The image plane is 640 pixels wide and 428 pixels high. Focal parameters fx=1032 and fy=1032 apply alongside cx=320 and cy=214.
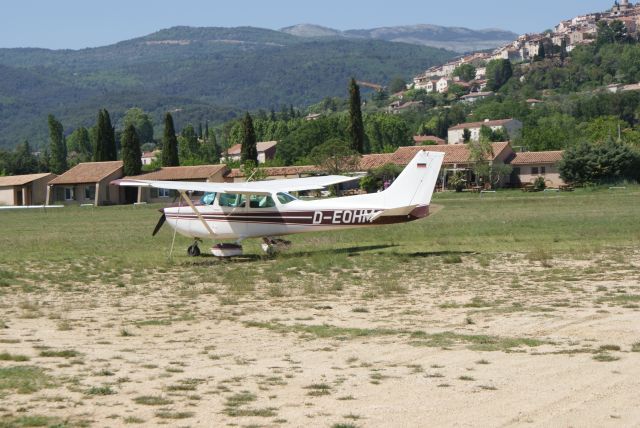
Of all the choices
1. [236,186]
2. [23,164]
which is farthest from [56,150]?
[236,186]

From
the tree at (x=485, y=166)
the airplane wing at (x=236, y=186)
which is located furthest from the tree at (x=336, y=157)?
the airplane wing at (x=236, y=186)

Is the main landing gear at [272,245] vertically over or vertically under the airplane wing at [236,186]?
under

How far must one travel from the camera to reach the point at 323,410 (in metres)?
8.30

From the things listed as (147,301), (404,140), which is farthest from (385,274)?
(404,140)

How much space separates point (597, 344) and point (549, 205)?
3415 cm

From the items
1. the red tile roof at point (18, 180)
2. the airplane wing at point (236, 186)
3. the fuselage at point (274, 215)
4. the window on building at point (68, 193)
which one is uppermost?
the airplane wing at point (236, 186)

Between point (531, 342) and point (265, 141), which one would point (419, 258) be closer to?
point (531, 342)

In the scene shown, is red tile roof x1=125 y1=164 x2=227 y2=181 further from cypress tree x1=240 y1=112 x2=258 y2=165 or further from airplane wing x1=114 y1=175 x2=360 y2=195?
airplane wing x1=114 y1=175 x2=360 y2=195

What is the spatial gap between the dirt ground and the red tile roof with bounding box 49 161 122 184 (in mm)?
60506

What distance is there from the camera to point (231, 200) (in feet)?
74.7

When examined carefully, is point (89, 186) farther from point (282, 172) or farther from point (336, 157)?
point (336, 157)

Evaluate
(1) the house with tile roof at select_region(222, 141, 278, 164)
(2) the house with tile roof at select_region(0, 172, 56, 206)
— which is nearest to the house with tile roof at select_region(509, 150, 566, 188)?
(2) the house with tile roof at select_region(0, 172, 56, 206)

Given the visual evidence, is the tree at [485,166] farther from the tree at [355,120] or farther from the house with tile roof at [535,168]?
the tree at [355,120]

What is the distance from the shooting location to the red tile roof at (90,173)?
249 feet
